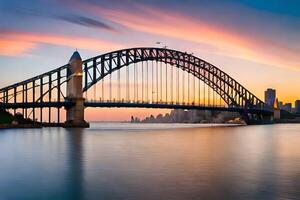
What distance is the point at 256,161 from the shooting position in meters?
33.3

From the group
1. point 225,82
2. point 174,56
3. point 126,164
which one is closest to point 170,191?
point 126,164

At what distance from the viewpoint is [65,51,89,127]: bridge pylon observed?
10294cm

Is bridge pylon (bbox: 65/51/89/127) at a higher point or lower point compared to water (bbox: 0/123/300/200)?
higher

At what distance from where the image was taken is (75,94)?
106 m

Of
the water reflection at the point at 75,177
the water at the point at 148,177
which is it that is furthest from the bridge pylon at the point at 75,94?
the water at the point at 148,177

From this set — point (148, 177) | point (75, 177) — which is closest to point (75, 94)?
point (75, 177)

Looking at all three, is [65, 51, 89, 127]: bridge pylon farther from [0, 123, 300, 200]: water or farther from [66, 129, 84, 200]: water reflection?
[0, 123, 300, 200]: water

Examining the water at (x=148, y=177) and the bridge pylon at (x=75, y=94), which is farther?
the bridge pylon at (x=75, y=94)

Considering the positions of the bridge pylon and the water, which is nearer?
the water

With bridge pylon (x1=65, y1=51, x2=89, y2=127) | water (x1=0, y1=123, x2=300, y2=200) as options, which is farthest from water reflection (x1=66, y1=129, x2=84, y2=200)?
bridge pylon (x1=65, y1=51, x2=89, y2=127)

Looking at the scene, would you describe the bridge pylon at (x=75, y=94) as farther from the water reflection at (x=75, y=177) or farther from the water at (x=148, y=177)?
the water at (x=148, y=177)

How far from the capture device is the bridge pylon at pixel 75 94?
338 ft

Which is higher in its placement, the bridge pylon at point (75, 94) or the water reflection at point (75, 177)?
the bridge pylon at point (75, 94)

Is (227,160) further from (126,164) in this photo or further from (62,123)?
(62,123)
